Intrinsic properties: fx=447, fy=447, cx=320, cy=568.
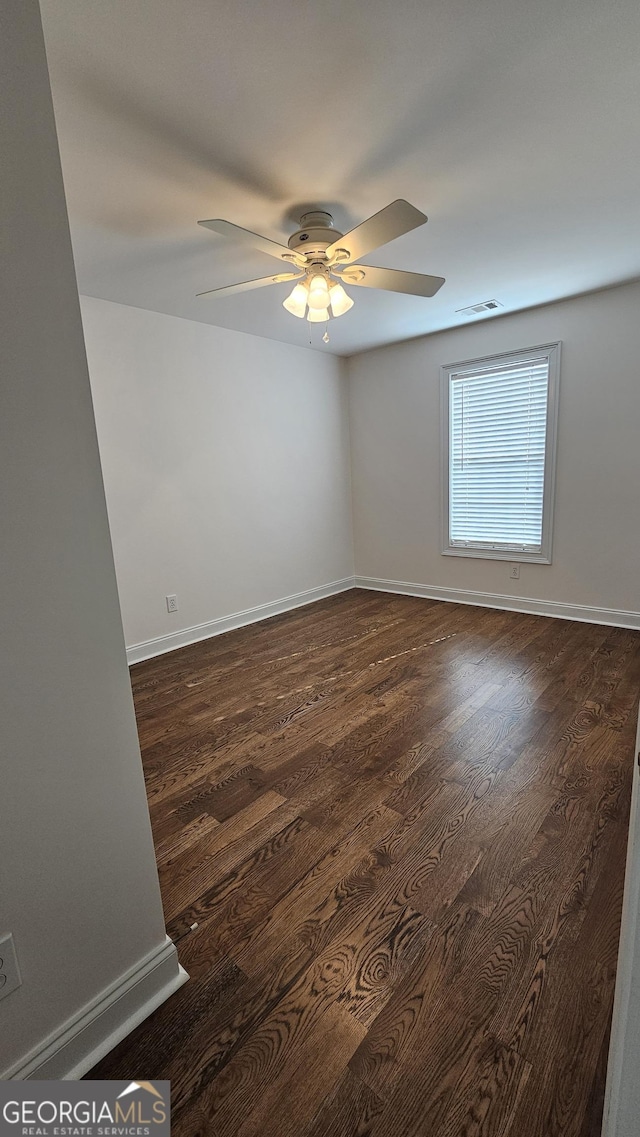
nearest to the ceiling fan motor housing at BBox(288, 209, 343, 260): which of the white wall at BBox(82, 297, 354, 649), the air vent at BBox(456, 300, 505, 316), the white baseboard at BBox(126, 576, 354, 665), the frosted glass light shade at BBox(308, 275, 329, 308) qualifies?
the frosted glass light shade at BBox(308, 275, 329, 308)

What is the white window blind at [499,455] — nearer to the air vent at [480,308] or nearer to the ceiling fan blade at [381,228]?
the air vent at [480,308]

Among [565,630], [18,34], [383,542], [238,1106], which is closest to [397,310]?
Result: [383,542]

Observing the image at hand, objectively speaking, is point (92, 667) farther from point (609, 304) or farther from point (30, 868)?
point (609, 304)

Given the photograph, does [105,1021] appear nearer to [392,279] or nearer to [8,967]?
[8,967]

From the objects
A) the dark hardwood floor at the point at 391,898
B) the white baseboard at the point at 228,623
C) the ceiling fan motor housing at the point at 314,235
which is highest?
the ceiling fan motor housing at the point at 314,235

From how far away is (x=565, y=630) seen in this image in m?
3.52

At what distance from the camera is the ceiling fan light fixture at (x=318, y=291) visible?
2129mm

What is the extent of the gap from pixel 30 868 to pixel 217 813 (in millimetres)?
998

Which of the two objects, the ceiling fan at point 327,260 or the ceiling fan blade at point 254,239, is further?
the ceiling fan at point 327,260

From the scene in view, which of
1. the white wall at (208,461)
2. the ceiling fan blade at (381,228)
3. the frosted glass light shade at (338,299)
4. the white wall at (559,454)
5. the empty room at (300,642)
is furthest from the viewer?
the white wall at (559,454)

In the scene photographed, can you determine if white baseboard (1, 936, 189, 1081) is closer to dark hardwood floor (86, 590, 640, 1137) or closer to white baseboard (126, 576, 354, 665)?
dark hardwood floor (86, 590, 640, 1137)

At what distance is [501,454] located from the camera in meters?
3.95

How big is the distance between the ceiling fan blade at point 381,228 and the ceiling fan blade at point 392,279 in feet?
0.45

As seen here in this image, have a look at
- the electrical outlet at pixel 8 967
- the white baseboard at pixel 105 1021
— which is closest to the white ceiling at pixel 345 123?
the electrical outlet at pixel 8 967
